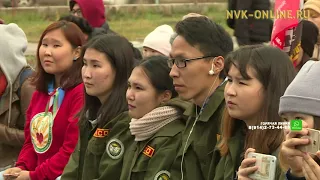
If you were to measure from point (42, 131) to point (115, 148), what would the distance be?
3.17ft

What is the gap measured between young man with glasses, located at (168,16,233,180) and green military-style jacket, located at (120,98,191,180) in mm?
76

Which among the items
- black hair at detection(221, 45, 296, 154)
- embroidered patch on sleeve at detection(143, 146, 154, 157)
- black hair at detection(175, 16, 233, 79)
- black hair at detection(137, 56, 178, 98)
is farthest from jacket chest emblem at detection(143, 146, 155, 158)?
black hair at detection(221, 45, 296, 154)

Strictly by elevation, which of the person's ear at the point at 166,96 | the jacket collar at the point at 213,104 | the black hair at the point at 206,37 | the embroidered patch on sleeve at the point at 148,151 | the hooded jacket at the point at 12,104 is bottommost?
the hooded jacket at the point at 12,104

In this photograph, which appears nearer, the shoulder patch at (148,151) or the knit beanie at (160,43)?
the shoulder patch at (148,151)

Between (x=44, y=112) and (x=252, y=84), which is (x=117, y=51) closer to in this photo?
(x=44, y=112)

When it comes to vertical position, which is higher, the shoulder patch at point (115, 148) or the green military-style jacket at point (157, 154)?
Result: the green military-style jacket at point (157, 154)

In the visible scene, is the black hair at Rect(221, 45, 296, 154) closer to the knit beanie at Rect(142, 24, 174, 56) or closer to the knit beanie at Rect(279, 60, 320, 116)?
the knit beanie at Rect(279, 60, 320, 116)

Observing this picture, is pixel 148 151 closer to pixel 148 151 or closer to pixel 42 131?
pixel 148 151

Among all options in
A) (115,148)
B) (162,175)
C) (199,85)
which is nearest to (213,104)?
(199,85)

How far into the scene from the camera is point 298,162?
357cm

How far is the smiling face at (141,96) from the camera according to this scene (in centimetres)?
507

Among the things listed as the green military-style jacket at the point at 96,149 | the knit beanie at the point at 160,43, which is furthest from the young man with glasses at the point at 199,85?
the knit beanie at the point at 160,43

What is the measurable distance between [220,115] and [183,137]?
0.27m

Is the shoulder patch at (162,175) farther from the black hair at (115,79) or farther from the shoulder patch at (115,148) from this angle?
the black hair at (115,79)
